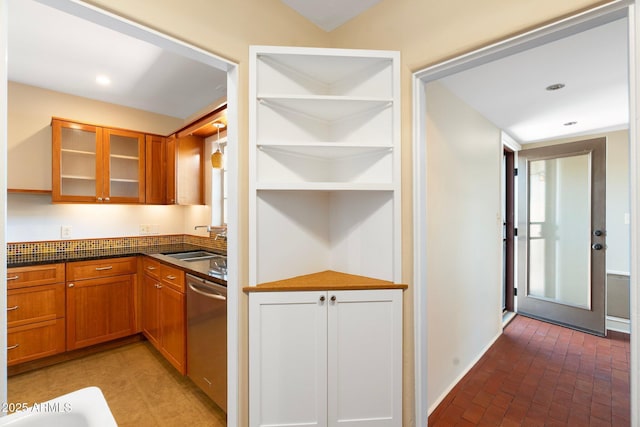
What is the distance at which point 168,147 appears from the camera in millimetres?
3199

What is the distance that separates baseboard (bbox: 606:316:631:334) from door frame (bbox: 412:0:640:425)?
3259mm

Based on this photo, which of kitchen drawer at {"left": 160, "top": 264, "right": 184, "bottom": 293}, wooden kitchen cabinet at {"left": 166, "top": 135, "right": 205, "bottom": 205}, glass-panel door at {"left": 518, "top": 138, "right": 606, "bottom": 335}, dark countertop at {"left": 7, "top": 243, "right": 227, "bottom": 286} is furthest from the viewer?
glass-panel door at {"left": 518, "top": 138, "right": 606, "bottom": 335}

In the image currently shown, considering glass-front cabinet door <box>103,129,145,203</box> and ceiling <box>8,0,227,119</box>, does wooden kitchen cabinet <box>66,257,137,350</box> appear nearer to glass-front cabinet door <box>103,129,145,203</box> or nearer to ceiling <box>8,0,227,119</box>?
glass-front cabinet door <box>103,129,145,203</box>

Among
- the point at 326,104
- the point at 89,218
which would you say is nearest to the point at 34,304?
the point at 89,218

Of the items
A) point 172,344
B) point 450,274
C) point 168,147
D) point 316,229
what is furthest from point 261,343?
point 168,147

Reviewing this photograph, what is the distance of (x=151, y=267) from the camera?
102 inches

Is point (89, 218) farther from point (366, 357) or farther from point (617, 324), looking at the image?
point (617, 324)

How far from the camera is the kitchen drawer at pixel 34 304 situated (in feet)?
7.30

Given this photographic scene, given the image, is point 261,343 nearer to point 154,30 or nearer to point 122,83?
point 154,30

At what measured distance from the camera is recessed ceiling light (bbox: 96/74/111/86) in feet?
8.15

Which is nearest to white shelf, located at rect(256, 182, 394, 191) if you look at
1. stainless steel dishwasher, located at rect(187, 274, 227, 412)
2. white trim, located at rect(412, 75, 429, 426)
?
white trim, located at rect(412, 75, 429, 426)

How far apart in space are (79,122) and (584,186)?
17.7ft

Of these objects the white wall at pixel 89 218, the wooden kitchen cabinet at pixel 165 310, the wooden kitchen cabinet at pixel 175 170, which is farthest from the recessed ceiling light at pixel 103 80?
the wooden kitchen cabinet at pixel 165 310

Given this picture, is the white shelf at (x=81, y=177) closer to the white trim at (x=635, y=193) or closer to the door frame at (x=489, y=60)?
the door frame at (x=489, y=60)
